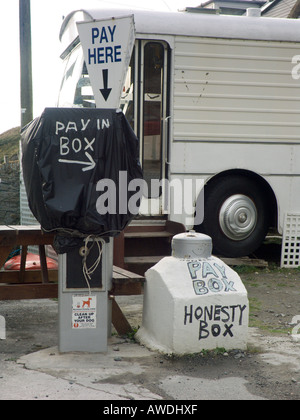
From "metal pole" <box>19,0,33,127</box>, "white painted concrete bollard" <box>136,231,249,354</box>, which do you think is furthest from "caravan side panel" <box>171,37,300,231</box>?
"metal pole" <box>19,0,33,127</box>

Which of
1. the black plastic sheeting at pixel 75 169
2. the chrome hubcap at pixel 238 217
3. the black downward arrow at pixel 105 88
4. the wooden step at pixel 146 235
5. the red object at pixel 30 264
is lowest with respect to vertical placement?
the red object at pixel 30 264

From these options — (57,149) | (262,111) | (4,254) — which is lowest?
(4,254)

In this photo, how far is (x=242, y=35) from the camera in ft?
25.9

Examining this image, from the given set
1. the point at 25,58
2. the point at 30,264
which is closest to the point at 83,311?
the point at 30,264

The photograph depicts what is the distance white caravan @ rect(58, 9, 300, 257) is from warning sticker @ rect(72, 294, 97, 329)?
3211mm

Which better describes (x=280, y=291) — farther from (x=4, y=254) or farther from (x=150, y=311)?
(x=4, y=254)

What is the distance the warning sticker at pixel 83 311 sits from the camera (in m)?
4.62

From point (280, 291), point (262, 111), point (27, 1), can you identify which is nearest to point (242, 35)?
point (262, 111)

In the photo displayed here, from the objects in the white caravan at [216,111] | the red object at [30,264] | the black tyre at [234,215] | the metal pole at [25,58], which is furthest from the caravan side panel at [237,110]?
the metal pole at [25,58]

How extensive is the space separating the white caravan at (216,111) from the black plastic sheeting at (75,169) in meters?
3.06

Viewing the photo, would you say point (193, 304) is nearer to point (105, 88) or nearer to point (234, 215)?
point (105, 88)

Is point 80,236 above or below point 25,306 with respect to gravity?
above

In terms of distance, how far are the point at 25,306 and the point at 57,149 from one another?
97.3 inches

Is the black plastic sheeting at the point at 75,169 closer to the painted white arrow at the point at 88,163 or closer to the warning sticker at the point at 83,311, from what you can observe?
the painted white arrow at the point at 88,163
